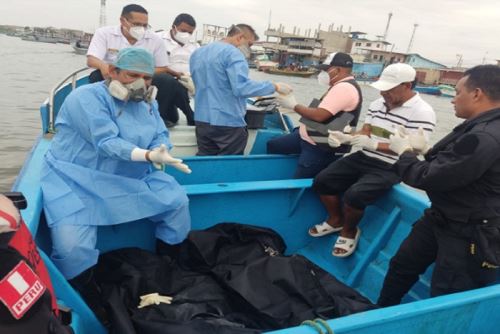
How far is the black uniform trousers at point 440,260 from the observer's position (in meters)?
2.00

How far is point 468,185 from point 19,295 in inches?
76.0

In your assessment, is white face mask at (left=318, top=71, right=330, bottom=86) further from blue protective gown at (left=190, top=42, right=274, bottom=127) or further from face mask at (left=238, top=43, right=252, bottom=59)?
face mask at (left=238, top=43, right=252, bottom=59)

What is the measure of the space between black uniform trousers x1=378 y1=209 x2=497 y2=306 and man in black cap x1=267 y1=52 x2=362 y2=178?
3.95ft

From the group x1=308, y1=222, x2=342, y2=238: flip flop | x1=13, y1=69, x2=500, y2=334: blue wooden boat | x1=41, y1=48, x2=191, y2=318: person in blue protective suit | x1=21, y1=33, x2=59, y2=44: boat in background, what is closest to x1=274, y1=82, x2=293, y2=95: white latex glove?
x1=13, y1=69, x2=500, y2=334: blue wooden boat

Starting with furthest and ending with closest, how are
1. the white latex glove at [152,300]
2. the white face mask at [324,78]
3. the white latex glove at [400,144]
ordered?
the white face mask at [324,78] → the white latex glove at [400,144] → the white latex glove at [152,300]

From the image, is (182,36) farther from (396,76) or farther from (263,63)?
(263,63)

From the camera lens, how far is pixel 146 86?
2.31 m

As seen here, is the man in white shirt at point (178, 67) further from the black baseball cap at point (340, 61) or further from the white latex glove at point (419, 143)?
the white latex glove at point (419, 143)

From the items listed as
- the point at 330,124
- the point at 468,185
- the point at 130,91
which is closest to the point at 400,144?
the point at 468,185

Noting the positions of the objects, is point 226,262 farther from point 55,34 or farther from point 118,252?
point 55,34

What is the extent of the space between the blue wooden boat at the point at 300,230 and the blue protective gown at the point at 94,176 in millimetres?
133

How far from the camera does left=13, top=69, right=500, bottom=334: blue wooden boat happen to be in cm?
174

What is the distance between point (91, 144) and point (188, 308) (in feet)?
3.39

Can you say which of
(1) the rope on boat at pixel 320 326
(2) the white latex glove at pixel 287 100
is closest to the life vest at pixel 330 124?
(2) the white latex glove at pixel 287 100
